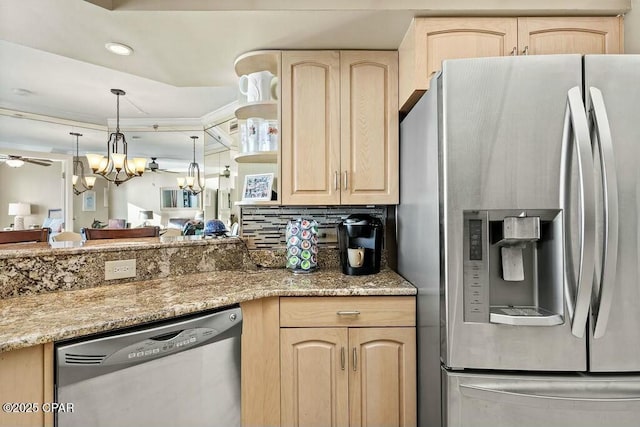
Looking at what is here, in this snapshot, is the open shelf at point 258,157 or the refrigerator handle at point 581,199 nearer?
the refrigerator handle at point 581,199

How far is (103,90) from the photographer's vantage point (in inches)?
145

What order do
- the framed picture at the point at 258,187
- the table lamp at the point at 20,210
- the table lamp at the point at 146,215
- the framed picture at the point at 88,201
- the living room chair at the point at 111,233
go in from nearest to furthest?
the framed picture at the point at 258,187
the living room chair at the point at 111,233
the table lamp at the point at 20,210
the framed picture at the point at 88,201
the table lamp at the point at 146,215

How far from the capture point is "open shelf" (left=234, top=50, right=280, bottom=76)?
1.80m

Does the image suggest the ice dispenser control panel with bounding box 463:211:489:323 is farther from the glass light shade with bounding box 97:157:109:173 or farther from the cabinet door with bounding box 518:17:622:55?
the glass light shade with bounding box 97:157:109:173

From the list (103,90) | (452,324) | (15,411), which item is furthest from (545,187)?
(103,90)

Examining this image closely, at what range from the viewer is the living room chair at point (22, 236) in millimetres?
1864

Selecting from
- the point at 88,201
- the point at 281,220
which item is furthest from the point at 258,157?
the point at 88,201

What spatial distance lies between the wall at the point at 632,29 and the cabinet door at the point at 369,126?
3.43ft

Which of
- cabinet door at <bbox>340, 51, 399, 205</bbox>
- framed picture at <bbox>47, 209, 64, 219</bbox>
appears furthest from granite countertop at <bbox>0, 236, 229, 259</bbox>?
framed picture at <bbox>47, 209, 64, 219</bbox>

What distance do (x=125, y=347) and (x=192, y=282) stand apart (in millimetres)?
538

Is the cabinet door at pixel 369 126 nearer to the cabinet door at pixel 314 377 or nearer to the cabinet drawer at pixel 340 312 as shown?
the cabinet drawer at pixel 340 312

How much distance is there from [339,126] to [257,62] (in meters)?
0.63

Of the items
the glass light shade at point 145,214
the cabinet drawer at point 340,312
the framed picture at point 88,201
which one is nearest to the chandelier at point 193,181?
the glass light shade at point 145,214

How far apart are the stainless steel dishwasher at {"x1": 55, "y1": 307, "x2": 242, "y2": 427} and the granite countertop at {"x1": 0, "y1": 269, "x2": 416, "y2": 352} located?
Result: 51 millimetres
